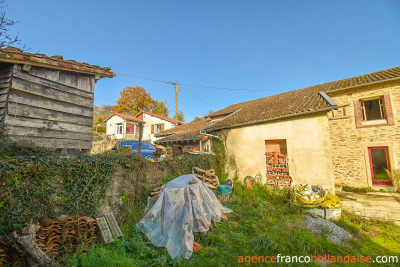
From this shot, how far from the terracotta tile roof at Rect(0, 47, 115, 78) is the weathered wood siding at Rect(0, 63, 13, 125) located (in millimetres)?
349

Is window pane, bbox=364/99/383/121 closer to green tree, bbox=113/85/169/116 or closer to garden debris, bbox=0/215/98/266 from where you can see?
garden debris, bbox=0/215/98/266

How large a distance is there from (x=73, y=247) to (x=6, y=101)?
3.64 metres

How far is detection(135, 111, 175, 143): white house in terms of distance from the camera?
2511 centimetres

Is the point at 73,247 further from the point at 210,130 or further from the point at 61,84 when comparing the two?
the point at 210,130

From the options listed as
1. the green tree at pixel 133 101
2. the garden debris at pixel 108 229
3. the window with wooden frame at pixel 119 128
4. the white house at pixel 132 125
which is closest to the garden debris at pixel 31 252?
the garden debris at pixel 108 229

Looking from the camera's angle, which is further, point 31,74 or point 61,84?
point 61,84

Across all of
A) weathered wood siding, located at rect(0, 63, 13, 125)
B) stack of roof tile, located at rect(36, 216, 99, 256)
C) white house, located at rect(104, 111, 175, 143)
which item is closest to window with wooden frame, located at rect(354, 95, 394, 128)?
stack of roof tile, located at rect(36, 216, 99, 256)

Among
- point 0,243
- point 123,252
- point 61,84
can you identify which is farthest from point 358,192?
point 61,84

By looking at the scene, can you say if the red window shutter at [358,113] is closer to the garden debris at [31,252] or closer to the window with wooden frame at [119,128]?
the garden debris at [31,252]

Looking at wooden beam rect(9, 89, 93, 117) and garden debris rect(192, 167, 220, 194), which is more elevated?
wooden beam rect(9, 89, 93, 117)

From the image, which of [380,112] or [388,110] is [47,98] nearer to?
[388,110]

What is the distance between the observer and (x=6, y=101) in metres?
3.98

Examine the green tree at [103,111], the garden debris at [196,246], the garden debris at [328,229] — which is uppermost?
the green tree at [103,111]

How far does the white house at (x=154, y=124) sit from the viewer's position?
25.1 m
